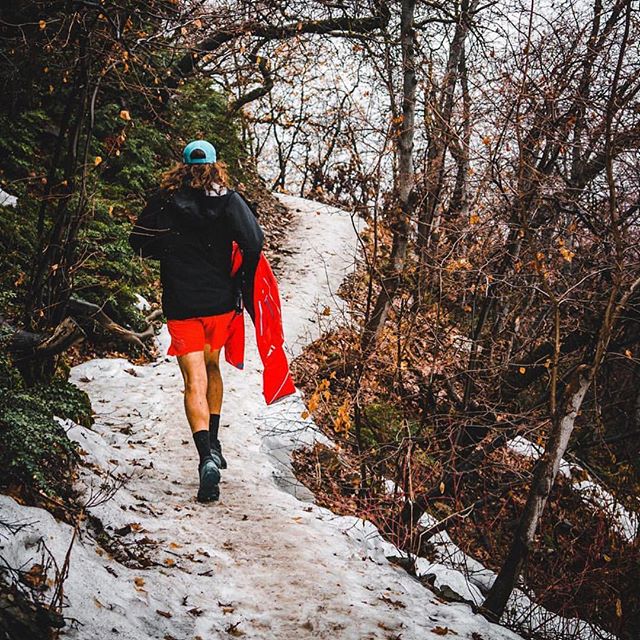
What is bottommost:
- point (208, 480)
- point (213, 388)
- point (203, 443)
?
point (208, 480)

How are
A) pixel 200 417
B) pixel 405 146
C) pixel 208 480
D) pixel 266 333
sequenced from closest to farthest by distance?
pixel 208 480
pixel 200 417
pixel 266 333
pixel 405 146

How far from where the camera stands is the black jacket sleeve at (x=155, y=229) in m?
4.44

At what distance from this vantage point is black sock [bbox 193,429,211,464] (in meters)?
4.45

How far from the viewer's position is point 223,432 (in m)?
6.31

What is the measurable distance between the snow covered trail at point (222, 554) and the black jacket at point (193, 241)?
133 centimetres

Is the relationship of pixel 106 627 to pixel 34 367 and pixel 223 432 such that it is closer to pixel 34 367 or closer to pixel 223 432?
pixel 34 367

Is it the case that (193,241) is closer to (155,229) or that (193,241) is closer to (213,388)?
(155,229)

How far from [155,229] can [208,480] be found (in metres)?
1.91

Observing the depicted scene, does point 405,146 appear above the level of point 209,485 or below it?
above

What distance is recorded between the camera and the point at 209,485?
444cm

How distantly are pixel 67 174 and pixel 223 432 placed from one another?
3.06 meters

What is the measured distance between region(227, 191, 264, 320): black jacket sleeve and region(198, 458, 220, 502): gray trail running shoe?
4.95ft

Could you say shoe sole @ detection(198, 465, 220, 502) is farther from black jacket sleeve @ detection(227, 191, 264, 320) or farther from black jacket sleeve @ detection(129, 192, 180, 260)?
black jacket sleeve @ detection(129, 192, 180, 260)

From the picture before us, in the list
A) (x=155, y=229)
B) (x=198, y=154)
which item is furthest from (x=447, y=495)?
(x=198, y=154)
